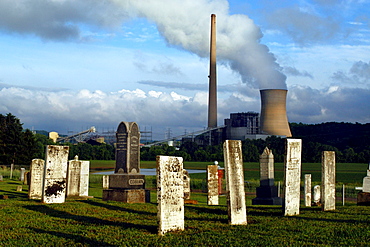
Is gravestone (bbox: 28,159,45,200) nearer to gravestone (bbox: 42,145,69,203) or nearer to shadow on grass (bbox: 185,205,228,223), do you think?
gravestone (bbox: 42,145,69,203)

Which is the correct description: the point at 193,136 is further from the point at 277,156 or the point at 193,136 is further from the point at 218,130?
the point at 277,156

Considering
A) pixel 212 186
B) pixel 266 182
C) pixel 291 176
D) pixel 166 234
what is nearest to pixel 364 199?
pixel 212 186

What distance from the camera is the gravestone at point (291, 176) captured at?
10.6m

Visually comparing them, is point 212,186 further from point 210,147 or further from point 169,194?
point 210,147

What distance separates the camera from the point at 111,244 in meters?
7.08

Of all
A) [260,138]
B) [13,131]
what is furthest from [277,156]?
[13,131]

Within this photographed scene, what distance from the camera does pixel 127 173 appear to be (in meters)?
15.1

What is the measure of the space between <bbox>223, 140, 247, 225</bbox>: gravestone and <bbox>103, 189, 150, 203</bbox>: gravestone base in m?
5.82

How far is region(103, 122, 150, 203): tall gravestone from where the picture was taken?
47.7 ft

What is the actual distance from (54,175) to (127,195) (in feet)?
7.83

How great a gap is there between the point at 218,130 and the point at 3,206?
73315 mm

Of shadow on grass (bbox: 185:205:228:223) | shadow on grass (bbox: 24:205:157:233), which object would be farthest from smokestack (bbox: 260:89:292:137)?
shadow on grass (bbox: 24:205:157:233)

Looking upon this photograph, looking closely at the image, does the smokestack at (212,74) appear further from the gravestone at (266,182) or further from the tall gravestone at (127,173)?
the tall gravestone at (127,173)

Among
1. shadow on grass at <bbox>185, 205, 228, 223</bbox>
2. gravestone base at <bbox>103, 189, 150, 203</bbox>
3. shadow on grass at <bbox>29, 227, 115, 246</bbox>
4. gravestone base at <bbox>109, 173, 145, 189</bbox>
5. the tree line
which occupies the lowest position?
shadow on grass at <bbox>29, 227, 115, 246</bbox>
